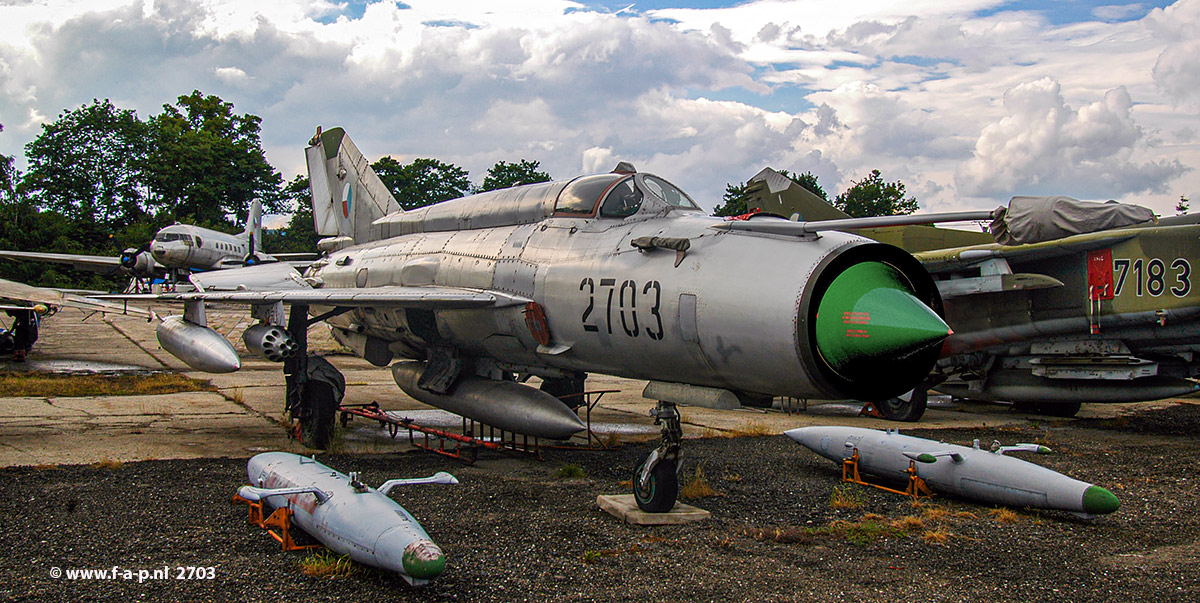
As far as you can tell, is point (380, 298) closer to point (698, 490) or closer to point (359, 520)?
point (359, 520)

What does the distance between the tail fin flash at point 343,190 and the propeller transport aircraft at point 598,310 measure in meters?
1.11

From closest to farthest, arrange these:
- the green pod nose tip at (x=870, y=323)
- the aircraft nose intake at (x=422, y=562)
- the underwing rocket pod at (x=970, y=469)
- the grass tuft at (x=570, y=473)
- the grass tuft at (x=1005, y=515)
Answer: the aircraft nose intake at (x=422, y=562)
the green pod nose tip at (x=870, y=323)
the underwing rocket pod at (x=970, y=469)
the grass tuft at (x=1005, y=515)
the grass tuft at (x=570, y=473)

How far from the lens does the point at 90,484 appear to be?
7.82 m

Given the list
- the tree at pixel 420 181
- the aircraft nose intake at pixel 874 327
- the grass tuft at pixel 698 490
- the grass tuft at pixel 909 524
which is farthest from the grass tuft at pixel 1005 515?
the tree at pixel 420 181

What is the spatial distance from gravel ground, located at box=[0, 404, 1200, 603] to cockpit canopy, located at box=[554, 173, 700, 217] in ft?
9.34

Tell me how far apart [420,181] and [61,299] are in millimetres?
49916

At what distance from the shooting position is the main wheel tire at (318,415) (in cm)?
1031

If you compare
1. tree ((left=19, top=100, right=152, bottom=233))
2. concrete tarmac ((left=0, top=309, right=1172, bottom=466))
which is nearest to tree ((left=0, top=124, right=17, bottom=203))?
tree ((left=19, top=100, right=152, bottom=233))

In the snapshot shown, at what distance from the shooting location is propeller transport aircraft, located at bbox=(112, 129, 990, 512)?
213 inches

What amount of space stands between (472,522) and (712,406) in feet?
7.41

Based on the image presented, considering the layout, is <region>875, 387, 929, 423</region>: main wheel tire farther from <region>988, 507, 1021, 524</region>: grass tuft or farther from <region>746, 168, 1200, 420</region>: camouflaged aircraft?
<region>988, 507, 1021, 524</region>: grass tuft

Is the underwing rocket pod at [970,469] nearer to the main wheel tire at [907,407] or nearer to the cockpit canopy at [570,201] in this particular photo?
the cockpit canopy at [570,201]

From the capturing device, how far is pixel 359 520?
5.38 m

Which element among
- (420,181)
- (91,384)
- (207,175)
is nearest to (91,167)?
(207,175)
